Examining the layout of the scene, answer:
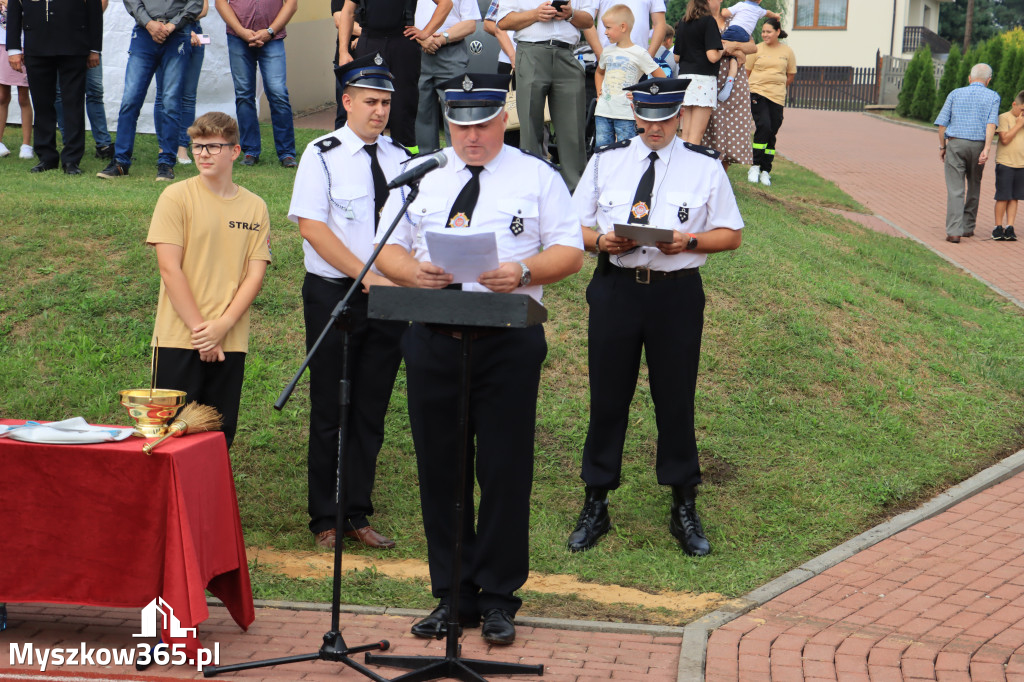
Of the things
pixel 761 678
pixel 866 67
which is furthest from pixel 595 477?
pixel 866 67

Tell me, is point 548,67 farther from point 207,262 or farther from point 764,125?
point 764,125

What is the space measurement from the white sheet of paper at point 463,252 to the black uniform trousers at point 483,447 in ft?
1.36

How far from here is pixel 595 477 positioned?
6102 mm

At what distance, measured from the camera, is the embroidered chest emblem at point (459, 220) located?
185 inches

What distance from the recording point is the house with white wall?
42.9 m

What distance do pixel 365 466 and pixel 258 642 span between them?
138cm

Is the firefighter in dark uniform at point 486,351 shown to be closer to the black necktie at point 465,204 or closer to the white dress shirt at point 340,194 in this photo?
the black necktie at point 465,204

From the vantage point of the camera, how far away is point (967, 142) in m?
14.6

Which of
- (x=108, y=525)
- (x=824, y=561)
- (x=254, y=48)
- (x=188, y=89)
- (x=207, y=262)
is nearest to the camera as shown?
(x=108, y=525)

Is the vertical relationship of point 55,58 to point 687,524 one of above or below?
above

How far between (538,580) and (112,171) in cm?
685

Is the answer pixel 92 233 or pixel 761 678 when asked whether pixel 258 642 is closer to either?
pixel 761 678

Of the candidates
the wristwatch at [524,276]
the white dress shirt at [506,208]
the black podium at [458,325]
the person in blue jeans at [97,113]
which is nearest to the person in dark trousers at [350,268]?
the white dress shirt at [506,208]

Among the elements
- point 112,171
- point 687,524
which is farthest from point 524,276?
point 112,171
